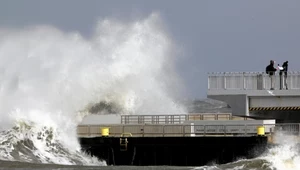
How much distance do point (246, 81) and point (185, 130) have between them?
193 inches

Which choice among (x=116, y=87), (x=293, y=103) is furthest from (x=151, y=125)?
(x=116, y=87)

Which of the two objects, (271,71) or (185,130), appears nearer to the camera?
(185,130)

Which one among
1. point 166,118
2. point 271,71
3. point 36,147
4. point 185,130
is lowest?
point 36,147

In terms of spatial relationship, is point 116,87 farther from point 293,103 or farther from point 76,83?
point 293,103

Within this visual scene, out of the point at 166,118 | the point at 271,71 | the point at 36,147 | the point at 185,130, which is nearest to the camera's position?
the point at 185,130

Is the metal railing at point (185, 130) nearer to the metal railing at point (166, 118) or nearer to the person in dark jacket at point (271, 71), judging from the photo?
the metal railing at point (166, 118)

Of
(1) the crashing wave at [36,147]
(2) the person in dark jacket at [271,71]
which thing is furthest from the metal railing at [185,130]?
(2) the person in dark jacket at [271,71]

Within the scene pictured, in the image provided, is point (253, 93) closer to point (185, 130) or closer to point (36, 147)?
point (185, 130)

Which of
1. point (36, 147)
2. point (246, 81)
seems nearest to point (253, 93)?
point (246, 81)

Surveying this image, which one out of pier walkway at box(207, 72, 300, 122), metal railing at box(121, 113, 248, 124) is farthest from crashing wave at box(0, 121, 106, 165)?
pier walkway at box(207, 72, 300, 122)

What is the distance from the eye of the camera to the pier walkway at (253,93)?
5116cm

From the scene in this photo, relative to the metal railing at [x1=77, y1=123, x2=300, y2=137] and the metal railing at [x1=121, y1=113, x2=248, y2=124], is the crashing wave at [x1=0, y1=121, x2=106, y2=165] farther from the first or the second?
the metal railing at [x1=121, y1=113, x2=248, y2=124]

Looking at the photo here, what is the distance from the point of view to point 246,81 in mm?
51625

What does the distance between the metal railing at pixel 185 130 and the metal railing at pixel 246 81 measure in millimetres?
3624
